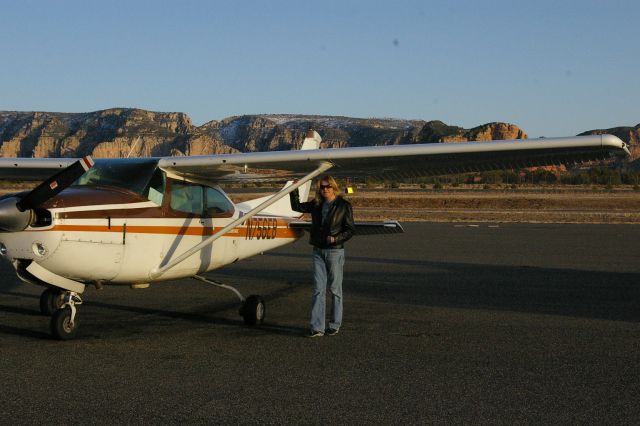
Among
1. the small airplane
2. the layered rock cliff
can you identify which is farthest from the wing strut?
the layered rock cliff

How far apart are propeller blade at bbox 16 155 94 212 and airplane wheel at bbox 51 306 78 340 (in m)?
1.17

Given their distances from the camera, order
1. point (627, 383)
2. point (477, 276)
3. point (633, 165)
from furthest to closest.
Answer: point (633, 165), point (477, 276), point (627, 383)

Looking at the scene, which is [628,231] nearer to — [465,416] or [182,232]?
[182,232]

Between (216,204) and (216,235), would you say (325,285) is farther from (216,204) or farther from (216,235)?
(216,204)

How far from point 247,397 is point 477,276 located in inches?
325

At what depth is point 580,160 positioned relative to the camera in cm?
861

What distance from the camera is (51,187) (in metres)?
6.73

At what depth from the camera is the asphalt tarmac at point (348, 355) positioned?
4.91 m

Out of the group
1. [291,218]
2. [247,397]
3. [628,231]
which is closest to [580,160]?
[291,218]

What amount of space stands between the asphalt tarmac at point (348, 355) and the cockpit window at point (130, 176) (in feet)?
4.79

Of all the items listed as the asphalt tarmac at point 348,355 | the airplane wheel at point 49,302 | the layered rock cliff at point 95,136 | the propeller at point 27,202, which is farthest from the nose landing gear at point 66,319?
the layered rock cliff at point 95,136

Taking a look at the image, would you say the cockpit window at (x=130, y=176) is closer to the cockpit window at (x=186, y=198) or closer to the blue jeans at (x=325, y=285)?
the cockpit window at (x=186, y=198)

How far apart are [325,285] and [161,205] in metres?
1.92

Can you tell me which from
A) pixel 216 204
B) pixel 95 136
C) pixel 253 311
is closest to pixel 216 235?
pixel 216 204
